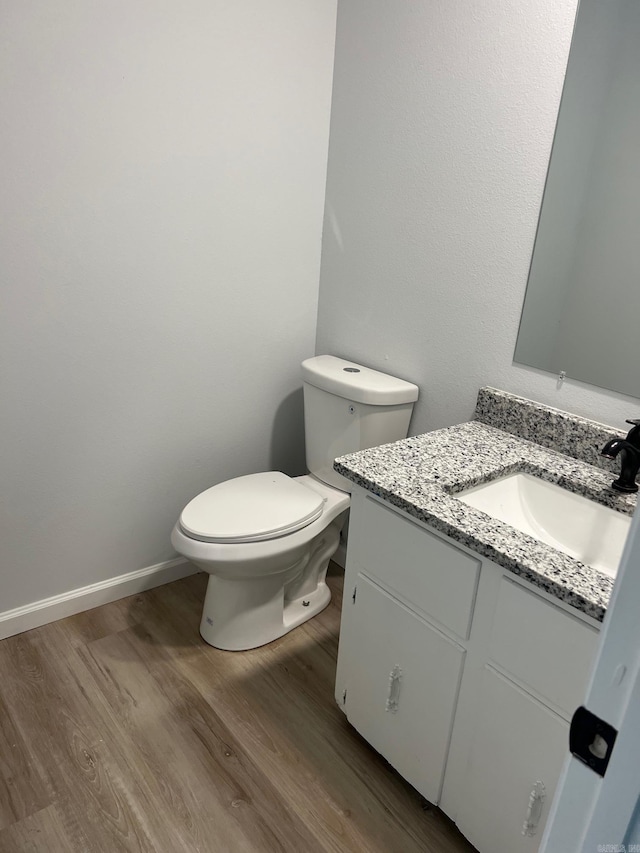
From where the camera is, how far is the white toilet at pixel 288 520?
1.74 metres

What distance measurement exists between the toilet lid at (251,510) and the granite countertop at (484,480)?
440 mm

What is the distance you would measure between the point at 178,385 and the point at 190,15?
1.06 m

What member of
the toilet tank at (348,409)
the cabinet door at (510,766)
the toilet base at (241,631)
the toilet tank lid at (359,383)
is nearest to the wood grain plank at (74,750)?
the toilet base at (241,631)

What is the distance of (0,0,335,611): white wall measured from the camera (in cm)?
159

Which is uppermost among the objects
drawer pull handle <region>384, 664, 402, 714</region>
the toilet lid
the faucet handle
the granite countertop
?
the faucet handle

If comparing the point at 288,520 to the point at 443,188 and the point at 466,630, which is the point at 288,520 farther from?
the point at 443,188

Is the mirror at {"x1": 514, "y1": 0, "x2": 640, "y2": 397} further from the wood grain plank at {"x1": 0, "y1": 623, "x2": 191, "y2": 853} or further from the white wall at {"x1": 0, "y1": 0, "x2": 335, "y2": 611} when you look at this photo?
the wood grain plank at {"x1": 0, "y1": 623, "x2": 191, "y2": 853}

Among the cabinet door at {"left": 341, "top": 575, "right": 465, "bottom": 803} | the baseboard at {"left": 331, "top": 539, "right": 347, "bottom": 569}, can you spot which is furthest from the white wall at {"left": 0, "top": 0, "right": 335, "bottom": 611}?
the cabinet door at {"left": 341, "top": 575, "right": 465, "bottom": 803}

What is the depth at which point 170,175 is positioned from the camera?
1.79 metres

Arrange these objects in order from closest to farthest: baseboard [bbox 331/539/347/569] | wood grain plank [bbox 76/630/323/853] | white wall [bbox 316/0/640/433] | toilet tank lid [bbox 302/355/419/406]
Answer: wood grain plank [bbox 76/630/323/853], white wall [bbox 316/0/640/433], toilet tank lid [bbox 302/355/419/406], baseboard [bbox 331/539/347/569]

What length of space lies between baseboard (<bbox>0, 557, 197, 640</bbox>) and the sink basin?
1.28 meters

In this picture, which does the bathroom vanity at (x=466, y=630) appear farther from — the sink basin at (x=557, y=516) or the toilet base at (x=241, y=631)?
the toilet base at (x=241, y=631)

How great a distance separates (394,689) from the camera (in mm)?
1435

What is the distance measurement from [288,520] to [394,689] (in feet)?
1.86
